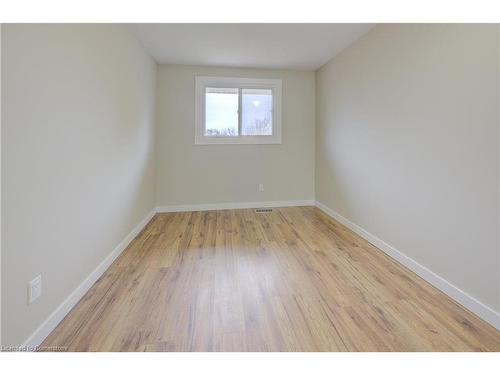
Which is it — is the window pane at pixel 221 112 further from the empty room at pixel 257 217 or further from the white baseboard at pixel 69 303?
the white baseboard at pixel 69 303

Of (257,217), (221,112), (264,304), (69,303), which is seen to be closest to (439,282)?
(264,304)

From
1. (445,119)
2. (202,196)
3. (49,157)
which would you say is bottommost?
(202,196)

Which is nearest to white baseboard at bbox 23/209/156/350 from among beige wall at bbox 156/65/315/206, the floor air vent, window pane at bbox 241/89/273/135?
beige wall at bbox 156/65/315/206

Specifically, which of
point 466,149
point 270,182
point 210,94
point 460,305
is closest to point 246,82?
point 210,94

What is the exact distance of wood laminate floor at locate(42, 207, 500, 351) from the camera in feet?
4.43

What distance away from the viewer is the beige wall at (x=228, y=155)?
398cm

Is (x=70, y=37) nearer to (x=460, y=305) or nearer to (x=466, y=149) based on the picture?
(x=466, y=149)

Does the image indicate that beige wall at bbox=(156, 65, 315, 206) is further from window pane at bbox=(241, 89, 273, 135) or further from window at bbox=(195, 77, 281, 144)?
window pane at bbox=(241, 89, 273, 135)

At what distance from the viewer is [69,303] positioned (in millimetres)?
1598

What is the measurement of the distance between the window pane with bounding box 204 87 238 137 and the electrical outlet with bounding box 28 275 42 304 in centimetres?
313

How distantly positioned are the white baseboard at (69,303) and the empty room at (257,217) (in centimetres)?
1

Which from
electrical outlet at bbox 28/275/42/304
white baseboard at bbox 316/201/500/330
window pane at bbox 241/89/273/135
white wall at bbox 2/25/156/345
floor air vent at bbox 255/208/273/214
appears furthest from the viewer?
window pane at bbox 241/89/273/135
